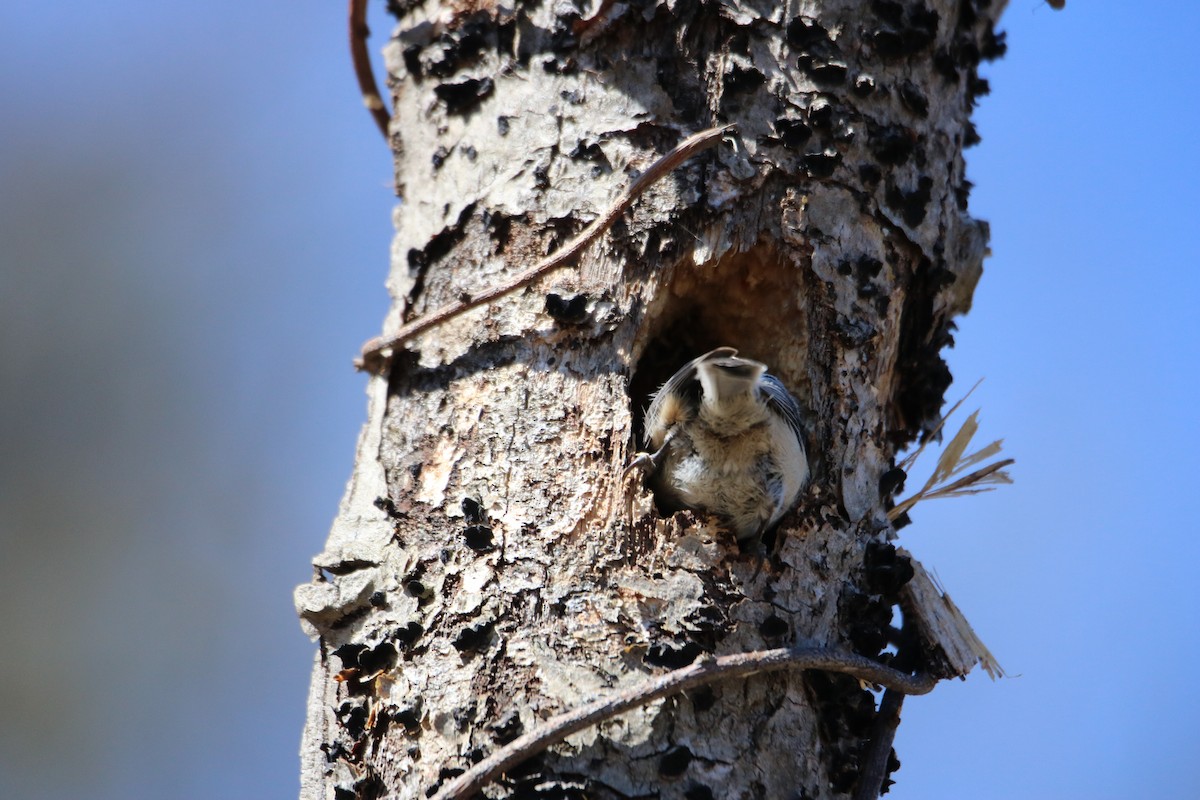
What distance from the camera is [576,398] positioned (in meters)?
1.99

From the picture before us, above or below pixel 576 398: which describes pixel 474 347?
above

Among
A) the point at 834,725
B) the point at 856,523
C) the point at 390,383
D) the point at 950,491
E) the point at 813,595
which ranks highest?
the point at 390,383

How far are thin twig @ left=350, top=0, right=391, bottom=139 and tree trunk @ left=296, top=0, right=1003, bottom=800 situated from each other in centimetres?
27

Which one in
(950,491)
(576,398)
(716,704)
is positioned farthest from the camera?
(950,491)

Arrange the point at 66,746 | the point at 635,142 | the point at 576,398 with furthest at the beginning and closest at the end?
the point at 66,746 < the point at 635,142 < the point at 576,398

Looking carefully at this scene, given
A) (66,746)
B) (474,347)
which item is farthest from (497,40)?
(66,746)

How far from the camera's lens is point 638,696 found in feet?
5.45

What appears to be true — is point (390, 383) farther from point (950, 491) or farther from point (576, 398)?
point (950, 491)

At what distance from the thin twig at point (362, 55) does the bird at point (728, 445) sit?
1.17 meters

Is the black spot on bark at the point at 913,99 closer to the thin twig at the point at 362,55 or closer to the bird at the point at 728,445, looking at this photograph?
the bird at the point at 728,445

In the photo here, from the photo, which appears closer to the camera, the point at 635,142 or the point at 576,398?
the point at 576,398

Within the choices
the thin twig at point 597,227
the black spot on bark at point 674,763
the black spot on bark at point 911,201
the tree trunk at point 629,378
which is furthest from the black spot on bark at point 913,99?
the black spot on bark at point 674,763

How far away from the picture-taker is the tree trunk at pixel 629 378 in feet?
5.73

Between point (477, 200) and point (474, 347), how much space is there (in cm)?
34
